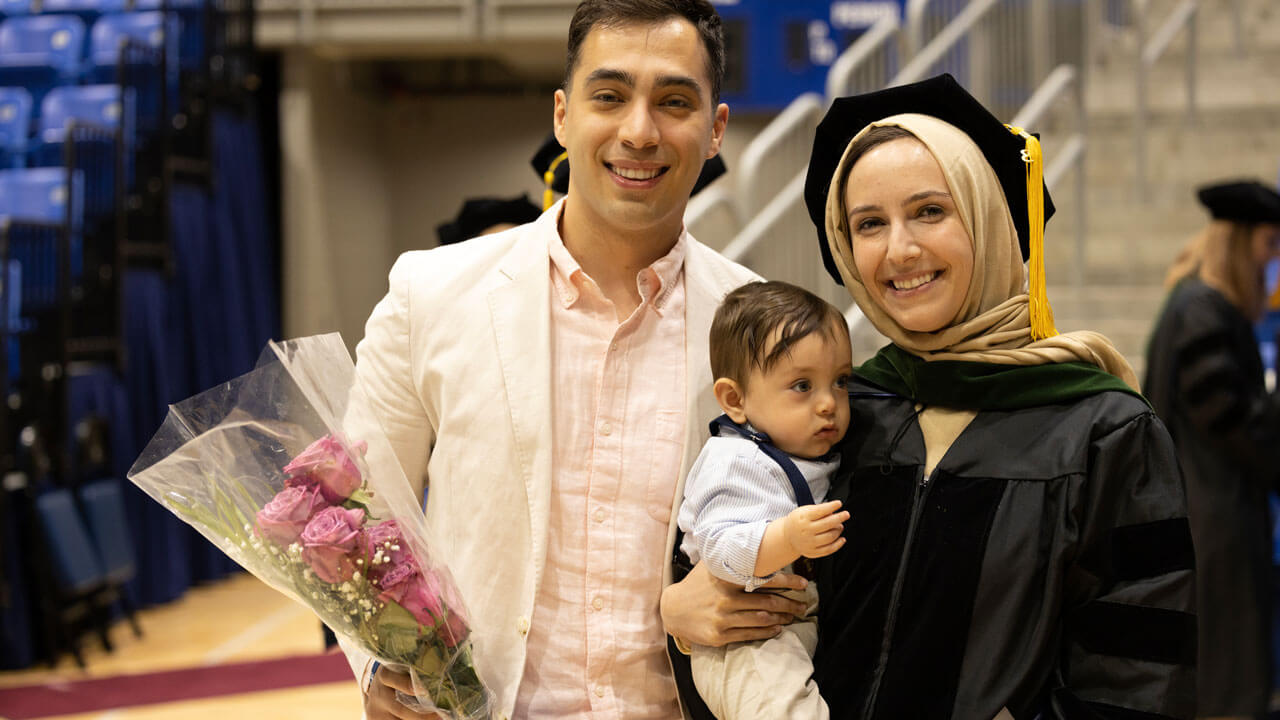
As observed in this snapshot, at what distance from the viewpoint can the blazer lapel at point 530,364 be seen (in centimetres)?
187

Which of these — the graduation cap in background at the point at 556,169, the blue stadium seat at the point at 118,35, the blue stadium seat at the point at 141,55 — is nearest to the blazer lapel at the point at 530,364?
the graduation cap in background at the point at 556,169

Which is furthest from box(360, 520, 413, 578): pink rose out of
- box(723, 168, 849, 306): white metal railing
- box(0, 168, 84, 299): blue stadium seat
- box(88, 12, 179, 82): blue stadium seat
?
box(88, 12, 179, 82): blue stadium seat

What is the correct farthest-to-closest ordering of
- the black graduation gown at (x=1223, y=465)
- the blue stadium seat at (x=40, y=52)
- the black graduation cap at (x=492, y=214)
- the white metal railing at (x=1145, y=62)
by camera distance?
the blue stadium seat at (x=40, y=52), the white metal railing at (x=1145, y=62), the black graduation gown at (x=1223, y=465), the black graduation cap at (x=492, y=214)

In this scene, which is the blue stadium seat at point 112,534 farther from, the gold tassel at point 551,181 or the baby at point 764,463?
the baby at point 764,463

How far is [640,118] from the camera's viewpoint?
1.85m

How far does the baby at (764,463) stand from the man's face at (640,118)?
0.21m

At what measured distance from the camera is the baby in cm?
175

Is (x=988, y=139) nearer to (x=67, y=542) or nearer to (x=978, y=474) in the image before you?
(x=978, y=474)

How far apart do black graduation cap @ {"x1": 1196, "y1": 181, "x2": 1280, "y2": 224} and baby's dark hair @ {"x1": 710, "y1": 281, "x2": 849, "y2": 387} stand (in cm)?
295

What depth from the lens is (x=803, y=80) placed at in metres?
9.12

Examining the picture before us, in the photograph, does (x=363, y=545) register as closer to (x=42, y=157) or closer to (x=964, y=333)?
(x=964, y=333)

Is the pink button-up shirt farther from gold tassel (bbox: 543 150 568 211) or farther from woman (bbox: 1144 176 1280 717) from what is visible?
woman (bbox: 1144 176 1280 717)

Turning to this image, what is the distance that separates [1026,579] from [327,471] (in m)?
0.97

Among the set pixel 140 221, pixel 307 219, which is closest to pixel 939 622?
pixel 140 221
